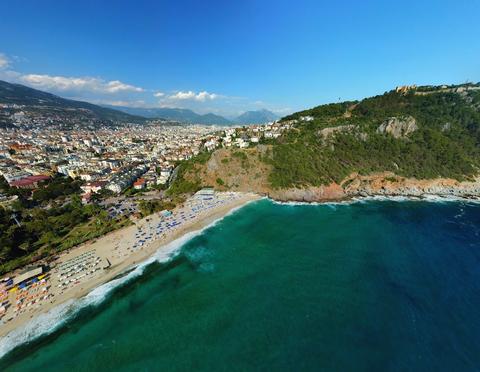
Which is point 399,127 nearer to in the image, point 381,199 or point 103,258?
point 381,199

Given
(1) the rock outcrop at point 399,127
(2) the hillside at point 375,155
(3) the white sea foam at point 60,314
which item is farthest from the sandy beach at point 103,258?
(1) the rock outcrop at point 399,127

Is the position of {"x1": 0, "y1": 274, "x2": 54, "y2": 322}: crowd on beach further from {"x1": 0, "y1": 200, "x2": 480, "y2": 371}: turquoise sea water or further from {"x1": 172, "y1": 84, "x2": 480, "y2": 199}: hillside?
{"x1": 172, "y1": 84, "x2": 480, "y2": 199}: hillside

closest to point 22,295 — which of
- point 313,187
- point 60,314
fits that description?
point 60,314

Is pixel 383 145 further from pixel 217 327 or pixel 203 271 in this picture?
pixel 217 327

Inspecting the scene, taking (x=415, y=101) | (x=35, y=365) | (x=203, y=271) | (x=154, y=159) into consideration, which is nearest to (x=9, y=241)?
(x=35, y=365)

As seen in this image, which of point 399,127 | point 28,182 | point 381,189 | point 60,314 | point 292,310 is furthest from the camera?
point 399,127

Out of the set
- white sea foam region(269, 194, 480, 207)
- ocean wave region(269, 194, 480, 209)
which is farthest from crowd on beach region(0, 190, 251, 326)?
white sea foam region(269, 194, 480, 207)
